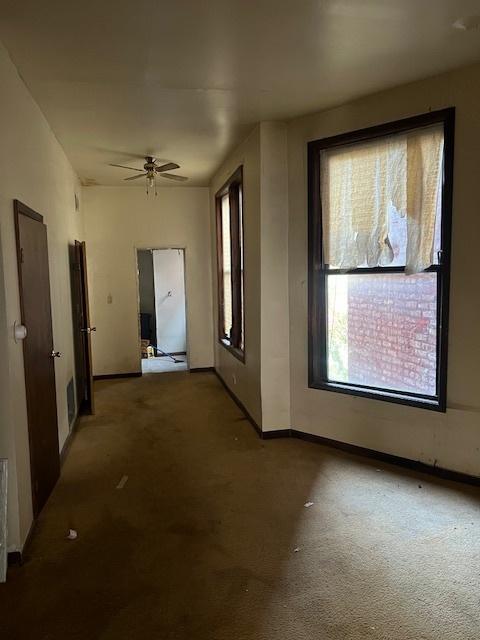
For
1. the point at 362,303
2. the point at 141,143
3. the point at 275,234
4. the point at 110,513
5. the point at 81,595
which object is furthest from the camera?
the point at 141,143

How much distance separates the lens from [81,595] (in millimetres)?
2156

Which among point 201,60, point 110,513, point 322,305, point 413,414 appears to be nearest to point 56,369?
point 110,513

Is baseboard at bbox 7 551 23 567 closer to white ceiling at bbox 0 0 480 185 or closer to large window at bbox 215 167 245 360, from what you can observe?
white ceiling at bbox 0 0 480 185

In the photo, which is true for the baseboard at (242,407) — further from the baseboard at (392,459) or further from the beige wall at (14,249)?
the beige wall at (14,249)

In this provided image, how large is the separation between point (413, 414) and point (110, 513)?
2172 mm

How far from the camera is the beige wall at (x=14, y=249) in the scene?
231cm

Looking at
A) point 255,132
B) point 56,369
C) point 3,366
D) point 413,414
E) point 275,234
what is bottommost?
point 413,414

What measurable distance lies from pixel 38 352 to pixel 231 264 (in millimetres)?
2835

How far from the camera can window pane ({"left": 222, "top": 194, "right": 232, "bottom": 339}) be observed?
→ 5770mm

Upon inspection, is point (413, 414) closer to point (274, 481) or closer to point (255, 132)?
point (274, 481)

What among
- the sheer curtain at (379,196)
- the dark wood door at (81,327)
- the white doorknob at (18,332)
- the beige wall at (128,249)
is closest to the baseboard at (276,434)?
the sheer curtain at (379,196)

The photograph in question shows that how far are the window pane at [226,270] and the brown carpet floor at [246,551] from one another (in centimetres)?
226

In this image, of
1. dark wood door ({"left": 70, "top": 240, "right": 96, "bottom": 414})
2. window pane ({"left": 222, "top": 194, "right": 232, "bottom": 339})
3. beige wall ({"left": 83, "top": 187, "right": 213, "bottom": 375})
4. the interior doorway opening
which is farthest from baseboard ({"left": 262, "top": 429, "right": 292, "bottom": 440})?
the interior doorway opening

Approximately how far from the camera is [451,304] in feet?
10.1
